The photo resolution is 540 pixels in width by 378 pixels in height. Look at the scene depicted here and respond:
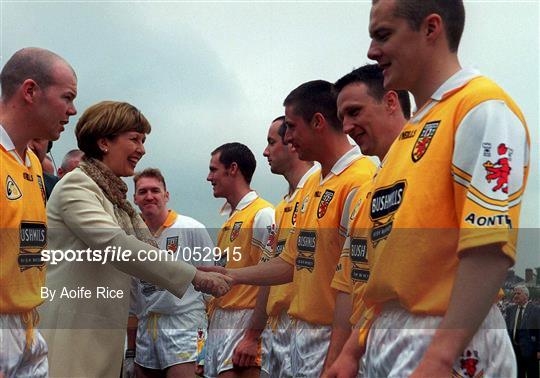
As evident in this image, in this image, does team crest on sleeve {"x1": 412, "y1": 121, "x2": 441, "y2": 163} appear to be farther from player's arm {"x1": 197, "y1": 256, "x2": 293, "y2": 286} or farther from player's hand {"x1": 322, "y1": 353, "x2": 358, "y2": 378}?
player's arm {"x1": 197, "y1": 256, "x2": 293, "y2": 286}

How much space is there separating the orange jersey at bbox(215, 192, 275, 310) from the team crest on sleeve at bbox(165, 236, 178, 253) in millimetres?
664

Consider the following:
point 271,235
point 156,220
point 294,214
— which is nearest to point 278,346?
point 294,214

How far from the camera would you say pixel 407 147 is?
2.62 metres

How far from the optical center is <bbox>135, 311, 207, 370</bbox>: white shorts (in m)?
7.92

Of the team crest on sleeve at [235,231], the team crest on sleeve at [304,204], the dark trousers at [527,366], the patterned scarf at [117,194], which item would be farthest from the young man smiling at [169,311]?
the dark trousers at [527,366]

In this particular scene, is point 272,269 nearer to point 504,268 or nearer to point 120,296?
point 120,296

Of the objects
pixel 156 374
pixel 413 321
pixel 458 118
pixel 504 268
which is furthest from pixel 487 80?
pixel 156 374

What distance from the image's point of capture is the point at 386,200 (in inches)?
104

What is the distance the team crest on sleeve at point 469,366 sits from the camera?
93.9 inches

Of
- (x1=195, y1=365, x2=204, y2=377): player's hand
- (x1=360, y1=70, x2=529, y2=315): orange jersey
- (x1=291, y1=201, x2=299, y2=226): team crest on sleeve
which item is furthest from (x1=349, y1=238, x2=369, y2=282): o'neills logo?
(x1=195, y1=365, x2=204, y2=377): player's hand

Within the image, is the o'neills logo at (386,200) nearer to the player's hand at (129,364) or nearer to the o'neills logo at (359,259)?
the o'neills logo at (359,259)

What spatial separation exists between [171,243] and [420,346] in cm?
606

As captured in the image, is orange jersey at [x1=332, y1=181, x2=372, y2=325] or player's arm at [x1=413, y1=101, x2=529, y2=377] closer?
player's arm at [x1=413, y1=101, x2=529, y2=377]

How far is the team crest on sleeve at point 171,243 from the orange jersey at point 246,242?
66 centimetres
